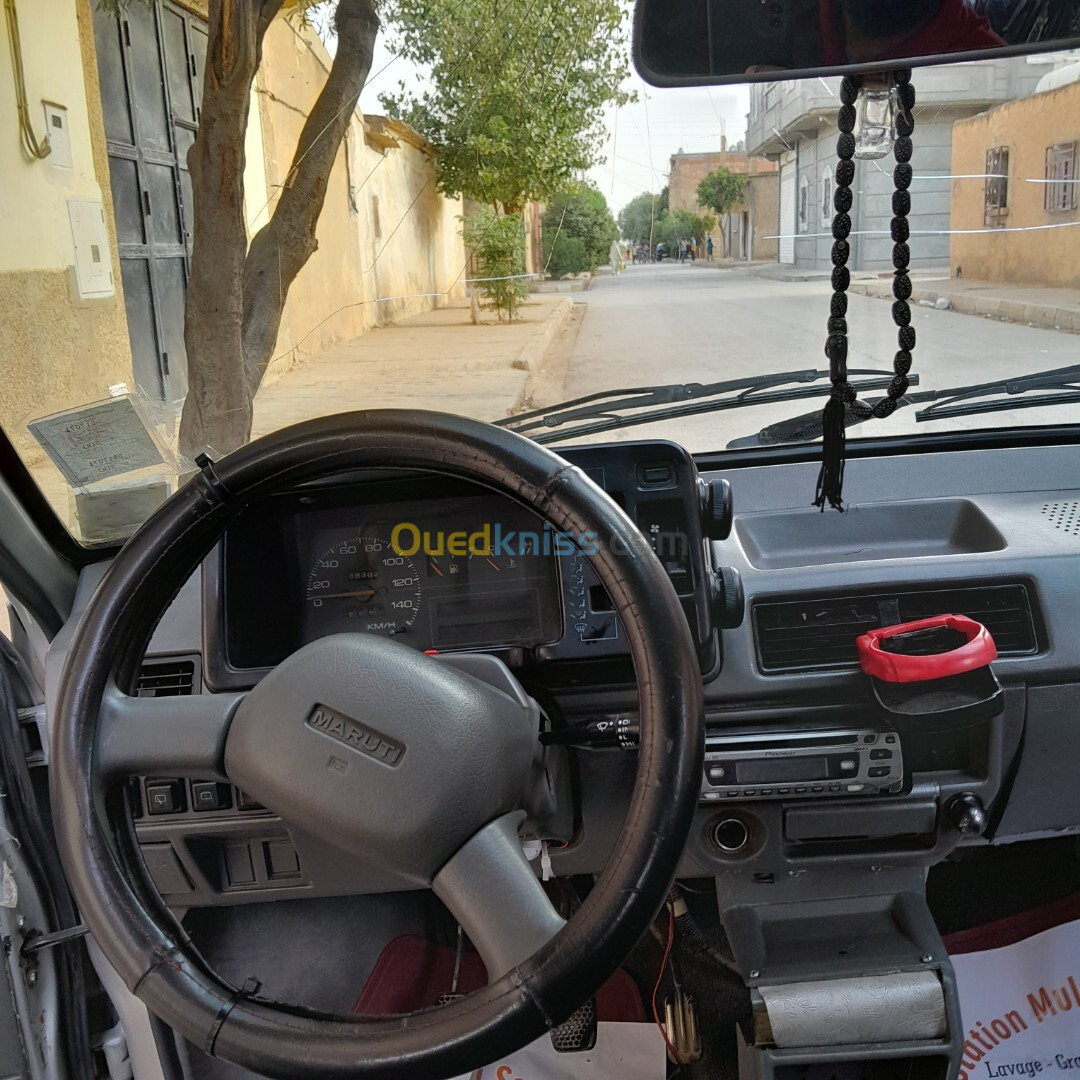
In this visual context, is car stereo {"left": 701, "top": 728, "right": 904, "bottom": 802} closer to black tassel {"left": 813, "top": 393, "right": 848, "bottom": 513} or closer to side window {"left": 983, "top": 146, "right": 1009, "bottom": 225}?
black tassel {"left": 813, "top": 393, "right": 848, "bottom": 513}

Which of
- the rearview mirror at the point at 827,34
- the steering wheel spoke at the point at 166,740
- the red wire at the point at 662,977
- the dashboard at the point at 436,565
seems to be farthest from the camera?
the red wire at the point at 662,977

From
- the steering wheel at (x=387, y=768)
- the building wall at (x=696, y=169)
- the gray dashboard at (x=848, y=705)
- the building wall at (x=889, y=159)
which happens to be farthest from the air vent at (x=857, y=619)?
the building wall at (x=696, y=169)

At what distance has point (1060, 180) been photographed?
7.11ft

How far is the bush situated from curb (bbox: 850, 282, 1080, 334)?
2.26ft

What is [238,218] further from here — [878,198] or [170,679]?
[878,198]

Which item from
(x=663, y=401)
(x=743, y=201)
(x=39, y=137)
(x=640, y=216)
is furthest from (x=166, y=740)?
(x=743, y=201)

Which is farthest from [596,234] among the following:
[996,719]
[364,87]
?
[996,719]

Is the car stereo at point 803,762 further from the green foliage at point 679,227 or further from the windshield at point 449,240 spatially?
the green foliage at point 679,227

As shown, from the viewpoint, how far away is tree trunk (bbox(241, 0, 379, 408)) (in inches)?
75.1

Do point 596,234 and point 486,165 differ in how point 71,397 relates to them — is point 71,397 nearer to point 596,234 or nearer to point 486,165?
point 486,165

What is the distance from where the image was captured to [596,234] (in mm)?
2191

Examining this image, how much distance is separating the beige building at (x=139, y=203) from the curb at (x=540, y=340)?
0.85 feet

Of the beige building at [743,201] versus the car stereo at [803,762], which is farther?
the beige building at [743,201]

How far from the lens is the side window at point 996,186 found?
216cm
